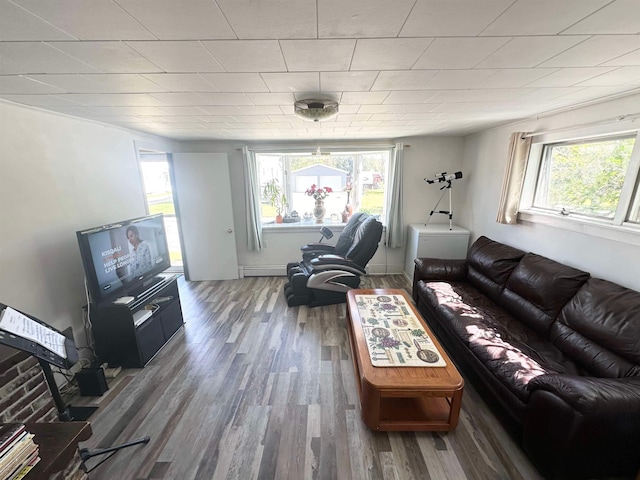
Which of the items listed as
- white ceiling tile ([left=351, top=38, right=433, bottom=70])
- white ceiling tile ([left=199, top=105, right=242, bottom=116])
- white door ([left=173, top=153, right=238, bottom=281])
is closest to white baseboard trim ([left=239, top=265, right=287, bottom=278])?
white door ([left=173, top=153, right=238, bottom=281])

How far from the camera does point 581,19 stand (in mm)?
894

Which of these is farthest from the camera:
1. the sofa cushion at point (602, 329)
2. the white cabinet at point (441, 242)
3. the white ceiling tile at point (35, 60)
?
the white cabinet at point (441, 242)

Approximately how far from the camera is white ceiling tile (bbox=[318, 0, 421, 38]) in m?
0.80

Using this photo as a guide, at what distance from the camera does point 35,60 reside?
111 cm

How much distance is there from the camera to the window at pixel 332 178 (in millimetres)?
4020

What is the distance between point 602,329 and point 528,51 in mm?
1701

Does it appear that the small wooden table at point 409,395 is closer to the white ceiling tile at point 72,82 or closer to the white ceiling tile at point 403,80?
the white ceiling tile at point 403,80

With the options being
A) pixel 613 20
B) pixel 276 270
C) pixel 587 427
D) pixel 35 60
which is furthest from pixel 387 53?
pixel 276 270

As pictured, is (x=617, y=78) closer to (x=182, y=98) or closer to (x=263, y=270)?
(x=182, y=98)

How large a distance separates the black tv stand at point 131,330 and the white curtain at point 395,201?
313cm

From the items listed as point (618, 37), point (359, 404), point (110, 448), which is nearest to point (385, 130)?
point (618, 37)

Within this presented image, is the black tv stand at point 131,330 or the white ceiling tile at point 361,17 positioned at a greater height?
the white ceiling tile at point 361,17

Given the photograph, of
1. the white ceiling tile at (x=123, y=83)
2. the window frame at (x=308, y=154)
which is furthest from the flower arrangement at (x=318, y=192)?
the white ceiling tile at (x=123, y=83)

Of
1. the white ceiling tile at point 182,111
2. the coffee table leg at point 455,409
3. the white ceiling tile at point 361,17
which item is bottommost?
the coffee table leg at point 455,409
